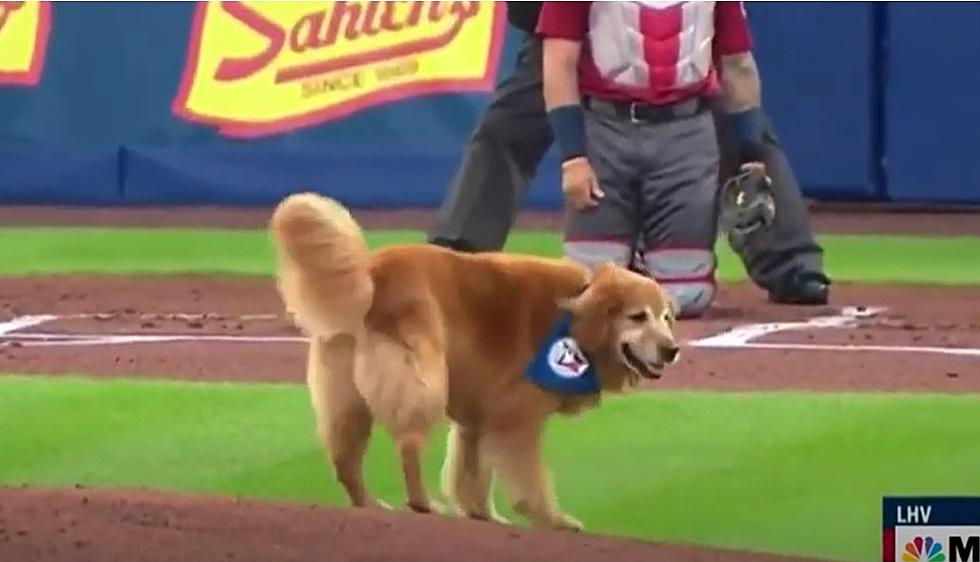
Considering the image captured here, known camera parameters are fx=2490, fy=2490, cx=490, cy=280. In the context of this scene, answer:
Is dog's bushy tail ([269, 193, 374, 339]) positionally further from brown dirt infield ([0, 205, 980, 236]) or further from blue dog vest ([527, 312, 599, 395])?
brown dirt infield ([0, 205, 980, 236])

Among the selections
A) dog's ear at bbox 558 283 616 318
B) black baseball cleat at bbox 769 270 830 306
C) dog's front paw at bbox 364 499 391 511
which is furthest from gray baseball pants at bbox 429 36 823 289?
dog's ear at bbox 558 283 616 318

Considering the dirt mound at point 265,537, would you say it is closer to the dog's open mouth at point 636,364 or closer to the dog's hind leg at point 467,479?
the dog's hind leg at point 467,479

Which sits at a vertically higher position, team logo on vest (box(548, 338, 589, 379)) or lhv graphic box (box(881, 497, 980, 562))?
team logo on vest (box(548, 338, 589, 379))

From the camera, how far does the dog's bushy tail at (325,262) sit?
20.3 ft

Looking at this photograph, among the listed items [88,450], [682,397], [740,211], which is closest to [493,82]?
[740,211]

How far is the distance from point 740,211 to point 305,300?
5588 mm

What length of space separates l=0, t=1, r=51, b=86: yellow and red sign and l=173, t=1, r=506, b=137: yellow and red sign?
1116 mm

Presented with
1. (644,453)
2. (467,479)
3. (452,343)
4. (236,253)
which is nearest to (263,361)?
(644,453)

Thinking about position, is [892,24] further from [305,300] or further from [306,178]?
[305,300]

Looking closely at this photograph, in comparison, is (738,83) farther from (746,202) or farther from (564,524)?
(564,524)

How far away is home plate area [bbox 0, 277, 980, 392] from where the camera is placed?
9602 millimetres

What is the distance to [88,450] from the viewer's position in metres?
7.81

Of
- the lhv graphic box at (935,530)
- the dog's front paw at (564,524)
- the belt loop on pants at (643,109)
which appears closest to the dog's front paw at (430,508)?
the dog's front paw at (564,524)

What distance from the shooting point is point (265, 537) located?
5.88 m
